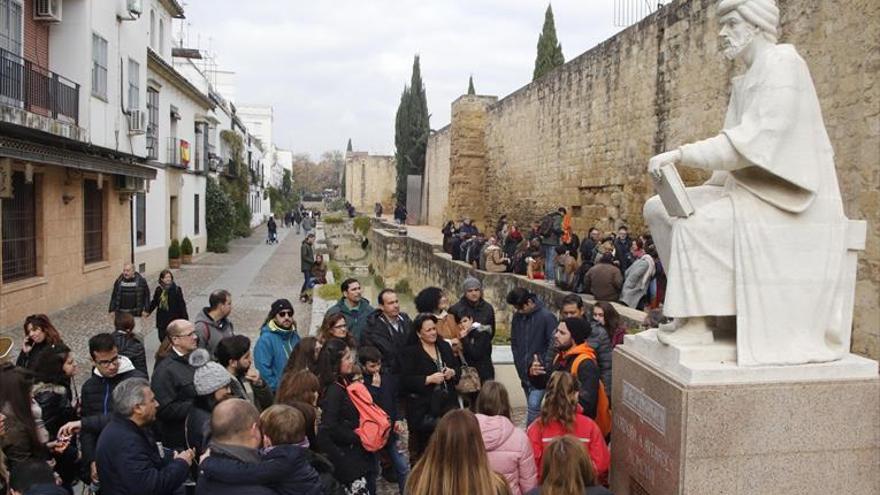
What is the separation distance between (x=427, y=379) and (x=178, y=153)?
69.7ft

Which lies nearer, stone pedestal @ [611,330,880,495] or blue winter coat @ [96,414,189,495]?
stone pedestal @ [611,330,880,495]

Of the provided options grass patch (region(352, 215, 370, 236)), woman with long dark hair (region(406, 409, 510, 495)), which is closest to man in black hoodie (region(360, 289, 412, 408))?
woman with long dark hair (region(406, 409, 510, 495))

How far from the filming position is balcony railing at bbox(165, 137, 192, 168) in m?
23.1

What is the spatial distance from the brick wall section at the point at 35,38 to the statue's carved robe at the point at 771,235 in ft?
43.9

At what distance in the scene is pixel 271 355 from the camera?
219 inches

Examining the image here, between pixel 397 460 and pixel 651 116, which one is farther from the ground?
pixel 651 116

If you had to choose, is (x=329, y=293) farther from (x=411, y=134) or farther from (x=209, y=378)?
(x=411, y=134)

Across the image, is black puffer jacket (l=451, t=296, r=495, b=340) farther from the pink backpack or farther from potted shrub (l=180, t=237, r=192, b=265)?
potted shrub (l=180, t=237, r=192, b=265)

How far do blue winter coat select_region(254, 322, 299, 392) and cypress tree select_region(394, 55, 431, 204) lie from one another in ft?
123

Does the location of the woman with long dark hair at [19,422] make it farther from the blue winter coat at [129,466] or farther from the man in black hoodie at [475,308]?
the man in black hoodie at [475,308]

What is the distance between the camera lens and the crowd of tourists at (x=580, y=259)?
853 centimetres

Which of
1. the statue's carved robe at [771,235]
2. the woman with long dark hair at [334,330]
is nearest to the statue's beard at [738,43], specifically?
the statue's carved robe at [771,235]

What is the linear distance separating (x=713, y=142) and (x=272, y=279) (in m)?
17.3

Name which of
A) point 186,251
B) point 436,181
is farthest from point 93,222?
point 436,181
